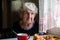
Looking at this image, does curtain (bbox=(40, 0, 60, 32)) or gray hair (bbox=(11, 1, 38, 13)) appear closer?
gray hair (bbox=(11, 1, 38, 13))

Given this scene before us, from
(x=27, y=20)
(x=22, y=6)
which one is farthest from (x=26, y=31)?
(x=22, y=6)

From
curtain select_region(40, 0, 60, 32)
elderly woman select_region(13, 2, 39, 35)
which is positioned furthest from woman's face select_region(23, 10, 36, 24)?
curtain select_region(40, 0, 60, 32)

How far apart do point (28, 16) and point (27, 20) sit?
4 centimetres

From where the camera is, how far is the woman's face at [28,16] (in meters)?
1.48

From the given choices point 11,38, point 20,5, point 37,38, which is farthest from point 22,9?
point 37,38

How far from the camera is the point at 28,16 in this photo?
149 centimetres

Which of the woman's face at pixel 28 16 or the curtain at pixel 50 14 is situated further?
the curtain at pixel 50 14

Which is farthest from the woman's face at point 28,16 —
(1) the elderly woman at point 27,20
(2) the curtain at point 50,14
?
(2) the curtain at point 50,14

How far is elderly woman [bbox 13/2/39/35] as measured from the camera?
4.81 feet

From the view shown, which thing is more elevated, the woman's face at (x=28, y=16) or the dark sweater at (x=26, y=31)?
the woman's face at (x=28, y=16)

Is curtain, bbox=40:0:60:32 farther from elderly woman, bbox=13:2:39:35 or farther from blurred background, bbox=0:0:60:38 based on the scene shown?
elderly woman, bbox=13:2:39:35

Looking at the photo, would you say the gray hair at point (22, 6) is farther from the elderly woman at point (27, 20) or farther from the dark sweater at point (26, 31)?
the dark sweater at point (26, 31)

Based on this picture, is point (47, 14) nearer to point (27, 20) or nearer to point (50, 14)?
point (50, 14)

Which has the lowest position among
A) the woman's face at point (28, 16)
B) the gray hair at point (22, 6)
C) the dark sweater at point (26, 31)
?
the dark sweater at point (26, 31)
